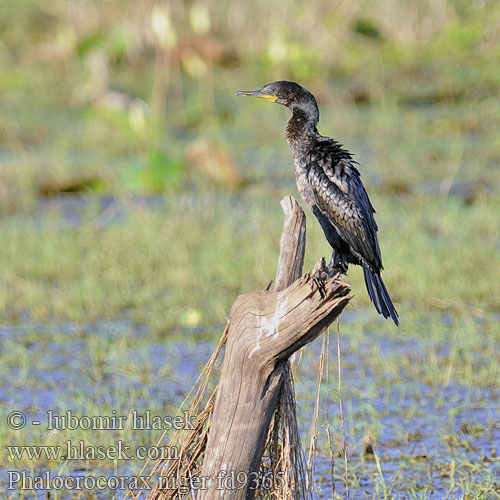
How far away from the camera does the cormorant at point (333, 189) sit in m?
4.24

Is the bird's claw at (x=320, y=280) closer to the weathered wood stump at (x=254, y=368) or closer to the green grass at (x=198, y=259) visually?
the weathered wood stump at (x=254, y=368)

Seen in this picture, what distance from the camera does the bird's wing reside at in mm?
4238

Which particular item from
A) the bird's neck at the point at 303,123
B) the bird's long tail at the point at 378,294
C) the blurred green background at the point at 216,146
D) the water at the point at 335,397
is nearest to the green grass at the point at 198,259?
the blurred green background at the point at 216,146

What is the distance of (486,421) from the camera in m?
5.07

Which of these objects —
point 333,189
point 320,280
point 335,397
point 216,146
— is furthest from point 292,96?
point 216,146

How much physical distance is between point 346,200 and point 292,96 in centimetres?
49

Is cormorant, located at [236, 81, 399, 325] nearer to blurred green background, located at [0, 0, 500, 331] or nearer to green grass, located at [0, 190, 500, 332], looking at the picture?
green grass, located at [0, 190, 500, 332]

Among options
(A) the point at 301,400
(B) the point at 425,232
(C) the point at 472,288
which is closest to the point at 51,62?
(B) the point at 425,232

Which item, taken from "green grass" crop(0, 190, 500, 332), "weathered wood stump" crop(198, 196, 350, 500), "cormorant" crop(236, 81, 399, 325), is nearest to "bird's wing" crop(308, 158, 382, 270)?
"cormorant" crop(236, 81, 399, 325)

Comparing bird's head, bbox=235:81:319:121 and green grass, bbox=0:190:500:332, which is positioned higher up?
green grass, bbox=0:190:500:332

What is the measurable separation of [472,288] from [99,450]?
2.96m

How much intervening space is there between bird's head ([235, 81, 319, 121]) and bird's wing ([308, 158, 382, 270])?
0.24 metres

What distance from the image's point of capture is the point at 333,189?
4262mm

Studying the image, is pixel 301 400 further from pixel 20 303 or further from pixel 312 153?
pixel 20 303
